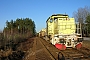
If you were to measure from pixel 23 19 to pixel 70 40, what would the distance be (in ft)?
254

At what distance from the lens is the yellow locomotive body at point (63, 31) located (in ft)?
53.3

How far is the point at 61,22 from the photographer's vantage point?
58.9 feet

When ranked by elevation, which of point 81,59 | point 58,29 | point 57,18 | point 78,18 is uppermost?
point 78,18

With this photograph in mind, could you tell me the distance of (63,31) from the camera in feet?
58.4

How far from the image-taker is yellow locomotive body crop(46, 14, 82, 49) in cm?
1623

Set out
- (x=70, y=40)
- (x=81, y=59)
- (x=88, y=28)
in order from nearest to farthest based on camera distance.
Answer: (x=81, y=59) → (x=70, y=40) → (x=88, y=28)

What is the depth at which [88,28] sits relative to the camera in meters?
52.5

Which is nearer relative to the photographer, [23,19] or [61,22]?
[61,22]

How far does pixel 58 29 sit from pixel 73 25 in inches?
72.2

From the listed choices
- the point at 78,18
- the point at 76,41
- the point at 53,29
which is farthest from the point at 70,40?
the point at 78,18

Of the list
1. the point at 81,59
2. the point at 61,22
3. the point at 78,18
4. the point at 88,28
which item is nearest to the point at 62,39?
the point at 61,22

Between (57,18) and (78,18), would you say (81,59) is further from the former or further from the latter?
(78,18)

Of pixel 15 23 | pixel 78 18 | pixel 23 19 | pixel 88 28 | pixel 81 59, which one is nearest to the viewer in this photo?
pixel 81 59

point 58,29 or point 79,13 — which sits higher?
point 79,13
